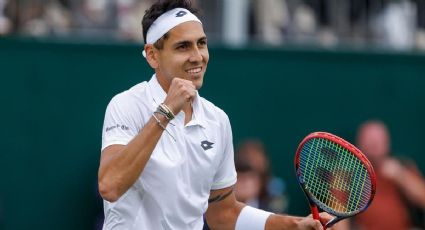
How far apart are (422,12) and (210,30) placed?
241cm

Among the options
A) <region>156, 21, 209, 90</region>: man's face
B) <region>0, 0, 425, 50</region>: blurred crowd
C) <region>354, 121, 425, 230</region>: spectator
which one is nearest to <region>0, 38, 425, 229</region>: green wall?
<region>0, 0, 425, 50</region>: blurred crowd

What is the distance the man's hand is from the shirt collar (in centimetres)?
34

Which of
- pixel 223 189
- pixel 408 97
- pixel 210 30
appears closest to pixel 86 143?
pixel 210 30

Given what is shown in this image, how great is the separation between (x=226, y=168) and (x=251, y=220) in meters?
0.32

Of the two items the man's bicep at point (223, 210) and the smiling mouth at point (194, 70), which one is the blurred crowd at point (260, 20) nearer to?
the man's bicep at point (223, 210)

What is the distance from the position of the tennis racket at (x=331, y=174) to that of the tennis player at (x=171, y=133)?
22 cm

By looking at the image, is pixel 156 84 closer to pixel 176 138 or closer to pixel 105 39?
pixel 176 138

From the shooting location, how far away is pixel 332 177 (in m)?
6.96

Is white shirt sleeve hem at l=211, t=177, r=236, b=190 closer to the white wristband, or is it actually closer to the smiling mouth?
the white wristband

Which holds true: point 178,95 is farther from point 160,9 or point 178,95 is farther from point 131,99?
point 160,9

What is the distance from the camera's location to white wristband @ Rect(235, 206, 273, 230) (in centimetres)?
682

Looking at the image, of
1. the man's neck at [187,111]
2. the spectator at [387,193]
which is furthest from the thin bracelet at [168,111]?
the spectator at [387,193]

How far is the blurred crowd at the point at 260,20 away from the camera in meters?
11.9

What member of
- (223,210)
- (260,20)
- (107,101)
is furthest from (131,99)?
(260,20)
